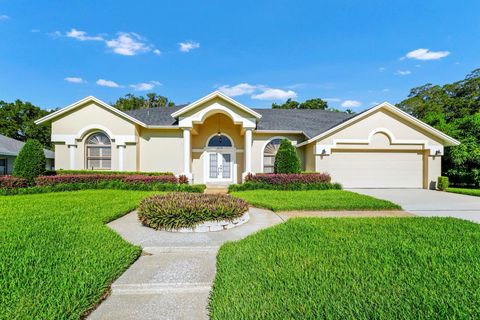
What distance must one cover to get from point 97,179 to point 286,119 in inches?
524

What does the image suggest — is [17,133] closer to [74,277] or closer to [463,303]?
[74,277]

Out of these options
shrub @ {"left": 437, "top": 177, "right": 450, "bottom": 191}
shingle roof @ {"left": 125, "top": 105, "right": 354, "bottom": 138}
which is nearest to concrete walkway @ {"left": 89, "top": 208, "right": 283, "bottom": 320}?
shingle roof @ {"left": 125, "top": 105, "right": 354, "bottom": 138}

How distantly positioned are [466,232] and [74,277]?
7.98m

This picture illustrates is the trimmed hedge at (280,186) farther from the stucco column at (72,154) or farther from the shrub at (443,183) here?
the stucco column at (72,154)

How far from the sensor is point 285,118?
58.2 feet

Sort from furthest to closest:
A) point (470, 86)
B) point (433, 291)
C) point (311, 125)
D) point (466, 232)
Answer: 1. point (470, 86)
2. point (311, 125)
3. point (466, 232)
4. point (433, 291)

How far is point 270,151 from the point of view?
51.3ft

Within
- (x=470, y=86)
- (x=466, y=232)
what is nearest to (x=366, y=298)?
(x=466, y=232)

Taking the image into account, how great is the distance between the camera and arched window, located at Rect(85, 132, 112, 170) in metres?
14.0

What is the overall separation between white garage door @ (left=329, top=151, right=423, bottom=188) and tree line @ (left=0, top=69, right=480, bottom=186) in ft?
8.24

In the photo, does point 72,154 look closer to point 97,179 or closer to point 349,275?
point 97,179

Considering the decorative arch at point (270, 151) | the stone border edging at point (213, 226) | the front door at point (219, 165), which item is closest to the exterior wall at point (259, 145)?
the decorative arch at point (270, 151)

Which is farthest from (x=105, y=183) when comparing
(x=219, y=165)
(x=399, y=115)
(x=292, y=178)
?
(x=399, y=115)

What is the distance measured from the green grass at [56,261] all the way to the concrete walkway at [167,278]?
0.22 meters
